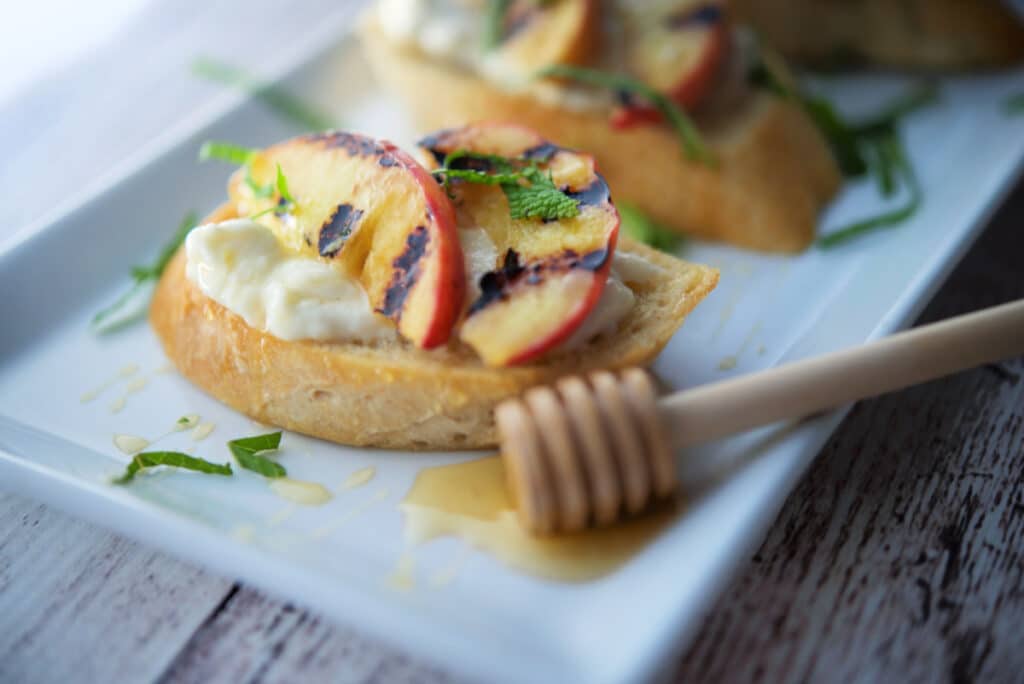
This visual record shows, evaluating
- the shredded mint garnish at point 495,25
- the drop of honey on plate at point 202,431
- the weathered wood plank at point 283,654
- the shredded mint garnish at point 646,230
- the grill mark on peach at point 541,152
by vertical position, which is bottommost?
the shredded mint garnish at point 646,230

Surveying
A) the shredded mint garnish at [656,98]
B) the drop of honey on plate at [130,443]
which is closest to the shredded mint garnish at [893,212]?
the shredded mint garnish at [656,98]

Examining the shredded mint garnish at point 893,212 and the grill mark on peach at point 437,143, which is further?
the shredded mint garnish at point 893,212

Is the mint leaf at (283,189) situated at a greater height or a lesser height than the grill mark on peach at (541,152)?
greater

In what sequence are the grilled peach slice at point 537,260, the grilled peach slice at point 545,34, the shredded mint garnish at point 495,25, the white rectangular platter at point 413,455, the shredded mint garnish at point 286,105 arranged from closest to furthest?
the white rectangular platter at point 413,455 → the grilled peach slice at point 537,260 → the grilled peach slice at point 545,34 → the shredded mint garnish at point 495,25 → the shredded mint garnish at point 286,105

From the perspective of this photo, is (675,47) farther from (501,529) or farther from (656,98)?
(501,529)

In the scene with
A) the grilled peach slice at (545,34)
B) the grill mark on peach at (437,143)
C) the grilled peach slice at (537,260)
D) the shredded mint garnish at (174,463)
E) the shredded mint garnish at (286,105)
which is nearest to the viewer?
the grilled peach slice at (537,260)

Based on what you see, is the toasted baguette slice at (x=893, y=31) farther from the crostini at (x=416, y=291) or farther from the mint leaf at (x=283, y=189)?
the mint leaf at (x=283, y=189)
